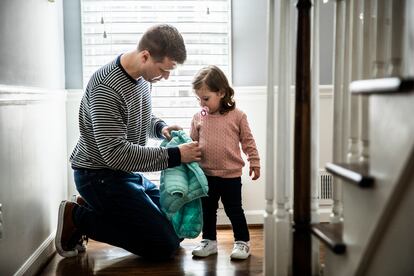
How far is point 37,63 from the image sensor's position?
2488mm

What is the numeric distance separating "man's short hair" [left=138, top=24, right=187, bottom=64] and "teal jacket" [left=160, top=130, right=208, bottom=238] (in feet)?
1.43

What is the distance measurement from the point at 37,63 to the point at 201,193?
40.4 inches

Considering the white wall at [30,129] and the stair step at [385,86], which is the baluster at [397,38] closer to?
the stair step at [385,86]

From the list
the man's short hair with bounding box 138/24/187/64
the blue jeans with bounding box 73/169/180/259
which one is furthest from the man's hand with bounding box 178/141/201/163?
the man's short hair with bounding box 138/24/187/64

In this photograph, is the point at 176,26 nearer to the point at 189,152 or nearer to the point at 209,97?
the point at 209,97

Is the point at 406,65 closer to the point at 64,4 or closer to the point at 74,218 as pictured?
the point at 74,218

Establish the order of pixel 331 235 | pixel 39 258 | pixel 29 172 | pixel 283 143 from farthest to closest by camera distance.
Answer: pixel 39 258 < pixel 29 172 < pixel 283 143 < pixel 331 235

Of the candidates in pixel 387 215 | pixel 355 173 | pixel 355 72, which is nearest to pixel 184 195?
pixel 355 72

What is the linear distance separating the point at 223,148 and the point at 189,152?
0.20m

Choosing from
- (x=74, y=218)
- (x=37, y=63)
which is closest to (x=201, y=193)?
(x=74, y=218)

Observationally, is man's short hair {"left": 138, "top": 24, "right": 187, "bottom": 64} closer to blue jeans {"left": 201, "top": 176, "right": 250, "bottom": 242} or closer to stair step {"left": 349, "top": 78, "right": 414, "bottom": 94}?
blue jeans {"left": 201, "top": 176, "right": 250, "bottom": 242}

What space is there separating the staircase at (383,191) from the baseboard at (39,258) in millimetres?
1353

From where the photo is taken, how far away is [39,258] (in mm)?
2404

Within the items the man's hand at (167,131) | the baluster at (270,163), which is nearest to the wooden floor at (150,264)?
the baluster at (270,163)
